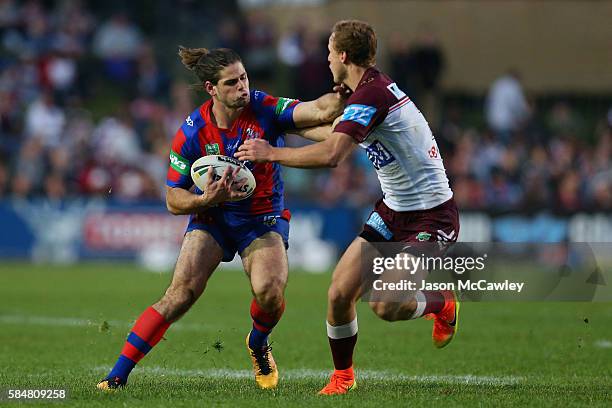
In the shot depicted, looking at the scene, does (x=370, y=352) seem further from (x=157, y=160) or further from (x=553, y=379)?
(x=157, y=160)

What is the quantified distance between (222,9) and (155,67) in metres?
4.07

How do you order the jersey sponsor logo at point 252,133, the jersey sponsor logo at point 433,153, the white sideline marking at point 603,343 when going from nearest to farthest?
the jersey sponsor logo at point 433,153 < the jersey sponsor logo at point 252,133 < the white sideline marking at point 603,343

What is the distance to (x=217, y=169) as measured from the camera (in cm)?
716

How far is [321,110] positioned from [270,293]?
4.18 feet

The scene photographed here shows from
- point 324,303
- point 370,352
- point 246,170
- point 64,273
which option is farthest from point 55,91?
point 246,170

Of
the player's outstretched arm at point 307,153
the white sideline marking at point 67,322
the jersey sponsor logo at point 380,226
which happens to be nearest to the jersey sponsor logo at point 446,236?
the jersey sponsor logo at point 380,226

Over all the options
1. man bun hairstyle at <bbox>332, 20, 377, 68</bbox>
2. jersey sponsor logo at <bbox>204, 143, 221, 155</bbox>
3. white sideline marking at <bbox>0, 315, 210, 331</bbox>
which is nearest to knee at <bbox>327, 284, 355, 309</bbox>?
jersey sponsor logo at <bbox>204, 143, 221, 155</bbox>

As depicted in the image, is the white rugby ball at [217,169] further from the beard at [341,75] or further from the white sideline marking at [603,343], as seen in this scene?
the white sideline marking at [603,343]

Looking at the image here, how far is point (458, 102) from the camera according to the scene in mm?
24656

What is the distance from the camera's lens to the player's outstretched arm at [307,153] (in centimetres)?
670

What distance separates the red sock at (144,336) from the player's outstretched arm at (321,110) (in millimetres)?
1627

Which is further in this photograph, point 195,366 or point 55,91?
point 55,91

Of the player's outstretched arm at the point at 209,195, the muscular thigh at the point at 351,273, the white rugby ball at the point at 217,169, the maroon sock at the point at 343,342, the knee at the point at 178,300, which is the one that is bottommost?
the maroon sock at the point at 343,342

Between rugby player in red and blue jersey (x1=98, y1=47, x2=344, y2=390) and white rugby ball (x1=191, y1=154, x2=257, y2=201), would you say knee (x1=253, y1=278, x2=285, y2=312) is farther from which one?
white rugby ball (x1=191, y1=154, x2=257, y2=201)
